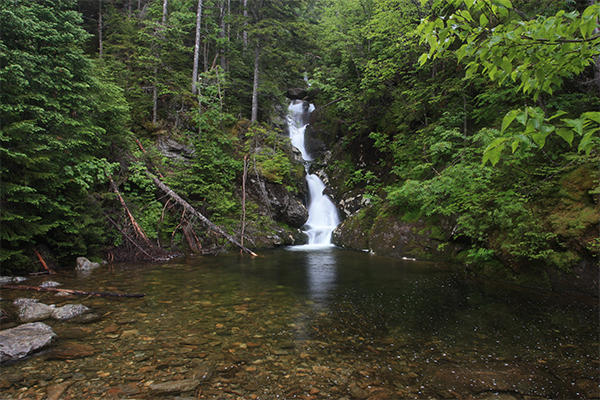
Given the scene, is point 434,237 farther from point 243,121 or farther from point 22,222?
point 243,121

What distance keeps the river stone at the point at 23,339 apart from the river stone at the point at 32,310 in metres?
0.56

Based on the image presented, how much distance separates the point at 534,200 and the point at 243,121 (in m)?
14.4

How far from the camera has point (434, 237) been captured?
955 cm

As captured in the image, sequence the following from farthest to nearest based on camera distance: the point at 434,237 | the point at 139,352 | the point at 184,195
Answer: the point at 184,195
the point at 434,237
the point at 139,352

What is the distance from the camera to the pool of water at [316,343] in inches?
107

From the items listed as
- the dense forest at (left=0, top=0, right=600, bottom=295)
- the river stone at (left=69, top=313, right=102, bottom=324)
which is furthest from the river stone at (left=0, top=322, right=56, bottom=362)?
the dense forest at (left=0, top=0, right=600, bottom=295)

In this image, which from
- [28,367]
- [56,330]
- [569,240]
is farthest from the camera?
[569,240]

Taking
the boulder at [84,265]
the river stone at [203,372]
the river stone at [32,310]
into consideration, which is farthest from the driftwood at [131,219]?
the river stone at [203,372]

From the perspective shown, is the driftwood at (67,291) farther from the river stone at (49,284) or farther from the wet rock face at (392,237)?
the wet rock face at (392,237)

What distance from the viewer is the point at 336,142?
19719mm

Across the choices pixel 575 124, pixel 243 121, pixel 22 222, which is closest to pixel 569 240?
pixel 575 124

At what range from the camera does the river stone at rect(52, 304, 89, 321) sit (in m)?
4.09

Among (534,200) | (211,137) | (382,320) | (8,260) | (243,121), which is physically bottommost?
(382,320)

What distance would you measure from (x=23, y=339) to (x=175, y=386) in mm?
2056
